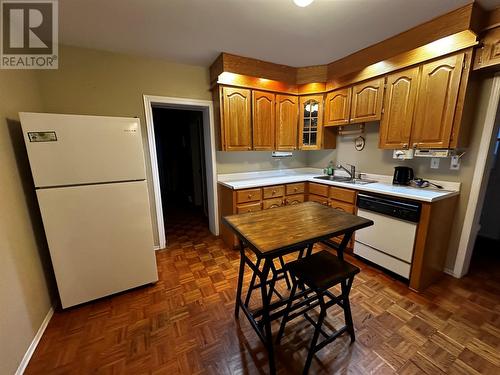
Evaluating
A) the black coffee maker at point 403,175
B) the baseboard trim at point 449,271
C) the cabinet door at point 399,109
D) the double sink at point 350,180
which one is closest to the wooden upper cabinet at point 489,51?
the cabinet door at point 399,109

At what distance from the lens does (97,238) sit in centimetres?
182

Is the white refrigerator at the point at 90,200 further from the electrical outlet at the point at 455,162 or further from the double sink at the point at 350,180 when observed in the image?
the electrical outlet at the point at 455,162

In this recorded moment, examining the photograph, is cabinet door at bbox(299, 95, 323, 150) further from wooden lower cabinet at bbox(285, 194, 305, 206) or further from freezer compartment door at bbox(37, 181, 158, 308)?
freezer compartment door at bbox(37, 181, 158, 308)

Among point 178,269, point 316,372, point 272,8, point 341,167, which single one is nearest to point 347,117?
point 341,167

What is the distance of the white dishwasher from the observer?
199cm

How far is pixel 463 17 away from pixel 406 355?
2.59m

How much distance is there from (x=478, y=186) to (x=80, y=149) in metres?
3.60

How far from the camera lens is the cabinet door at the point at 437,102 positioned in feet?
5.92

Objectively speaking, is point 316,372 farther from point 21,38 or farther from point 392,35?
point 21,38

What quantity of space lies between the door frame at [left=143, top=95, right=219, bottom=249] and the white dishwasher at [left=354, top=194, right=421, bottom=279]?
79.3 inches

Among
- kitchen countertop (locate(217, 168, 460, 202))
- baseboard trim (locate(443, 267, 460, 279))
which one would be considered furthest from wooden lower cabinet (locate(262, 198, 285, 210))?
baseboard trim (locate(443, 267, 460, 279))

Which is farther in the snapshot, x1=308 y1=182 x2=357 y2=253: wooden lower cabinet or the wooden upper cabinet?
x1=308 y1=182 x2=357 y2=253: wooden lower cabinet

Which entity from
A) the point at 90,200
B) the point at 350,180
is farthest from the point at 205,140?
the point at 350,180

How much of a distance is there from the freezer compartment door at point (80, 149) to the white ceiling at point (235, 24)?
85cm
